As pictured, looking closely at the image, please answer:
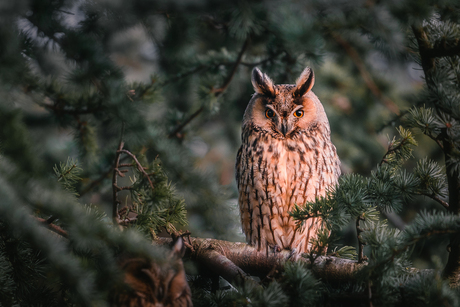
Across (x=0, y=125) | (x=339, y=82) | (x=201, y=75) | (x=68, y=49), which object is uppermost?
(x=339, y=82)

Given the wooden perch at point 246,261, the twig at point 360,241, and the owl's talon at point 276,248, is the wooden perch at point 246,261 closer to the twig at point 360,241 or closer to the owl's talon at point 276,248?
the twig at point 360,241

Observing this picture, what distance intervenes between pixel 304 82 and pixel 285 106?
149 millimetres

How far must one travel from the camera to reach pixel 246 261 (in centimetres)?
149

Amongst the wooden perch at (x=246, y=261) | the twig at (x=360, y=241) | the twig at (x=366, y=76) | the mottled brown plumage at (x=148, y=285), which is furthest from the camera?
the twig at (x=366, y=76)

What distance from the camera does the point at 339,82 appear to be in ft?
9.96

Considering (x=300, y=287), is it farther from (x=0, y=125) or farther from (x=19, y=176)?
(x=0, y=125)

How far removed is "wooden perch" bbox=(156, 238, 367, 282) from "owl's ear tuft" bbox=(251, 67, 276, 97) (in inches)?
29.8

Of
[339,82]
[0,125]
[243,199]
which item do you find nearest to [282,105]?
[243,199]

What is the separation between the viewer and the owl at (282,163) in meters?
1.70

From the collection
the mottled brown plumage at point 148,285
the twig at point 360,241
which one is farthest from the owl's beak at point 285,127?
the mottled brown plumage at point 148,285

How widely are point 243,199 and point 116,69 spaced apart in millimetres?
932

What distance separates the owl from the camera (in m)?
1.70

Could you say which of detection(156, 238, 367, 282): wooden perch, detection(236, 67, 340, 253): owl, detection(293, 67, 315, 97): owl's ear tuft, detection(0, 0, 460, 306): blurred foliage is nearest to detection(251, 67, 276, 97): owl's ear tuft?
detection(236, 67, 340, 253): owl

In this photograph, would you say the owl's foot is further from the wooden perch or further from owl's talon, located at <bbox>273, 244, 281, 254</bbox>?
the wooden perch
